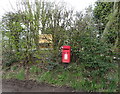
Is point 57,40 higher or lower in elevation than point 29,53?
higher

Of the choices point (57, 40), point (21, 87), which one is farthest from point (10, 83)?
point (57, 40)

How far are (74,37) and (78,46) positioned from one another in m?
0.43

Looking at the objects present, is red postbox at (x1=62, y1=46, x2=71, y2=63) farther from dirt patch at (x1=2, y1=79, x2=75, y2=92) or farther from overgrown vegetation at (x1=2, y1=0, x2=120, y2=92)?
dirt patch at (x1=2, y1=79, x2=75, y2=92)

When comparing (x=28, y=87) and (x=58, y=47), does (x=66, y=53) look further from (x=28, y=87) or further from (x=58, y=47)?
(x=28, y=87)

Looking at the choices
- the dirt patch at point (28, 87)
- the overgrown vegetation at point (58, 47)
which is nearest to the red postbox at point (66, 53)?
the overgrown vegetation at point (58, 47)

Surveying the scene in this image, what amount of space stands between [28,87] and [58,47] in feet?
6.44

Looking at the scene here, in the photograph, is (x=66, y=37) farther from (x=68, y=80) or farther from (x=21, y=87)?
(x=21, y=87)

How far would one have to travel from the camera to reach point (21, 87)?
3318 millimetres

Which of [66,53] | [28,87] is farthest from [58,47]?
[28,87]

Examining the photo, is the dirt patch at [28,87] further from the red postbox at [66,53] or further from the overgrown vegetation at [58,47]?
the red postbox at [66,53]

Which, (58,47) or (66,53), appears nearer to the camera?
(66,53)

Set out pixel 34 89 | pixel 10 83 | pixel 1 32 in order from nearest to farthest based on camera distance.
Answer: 1. pixel 34 89
2. pixel 10 83
3. pixel 1 32

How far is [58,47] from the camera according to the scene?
4.19 meters

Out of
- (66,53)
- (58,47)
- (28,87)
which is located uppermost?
(58,47)
